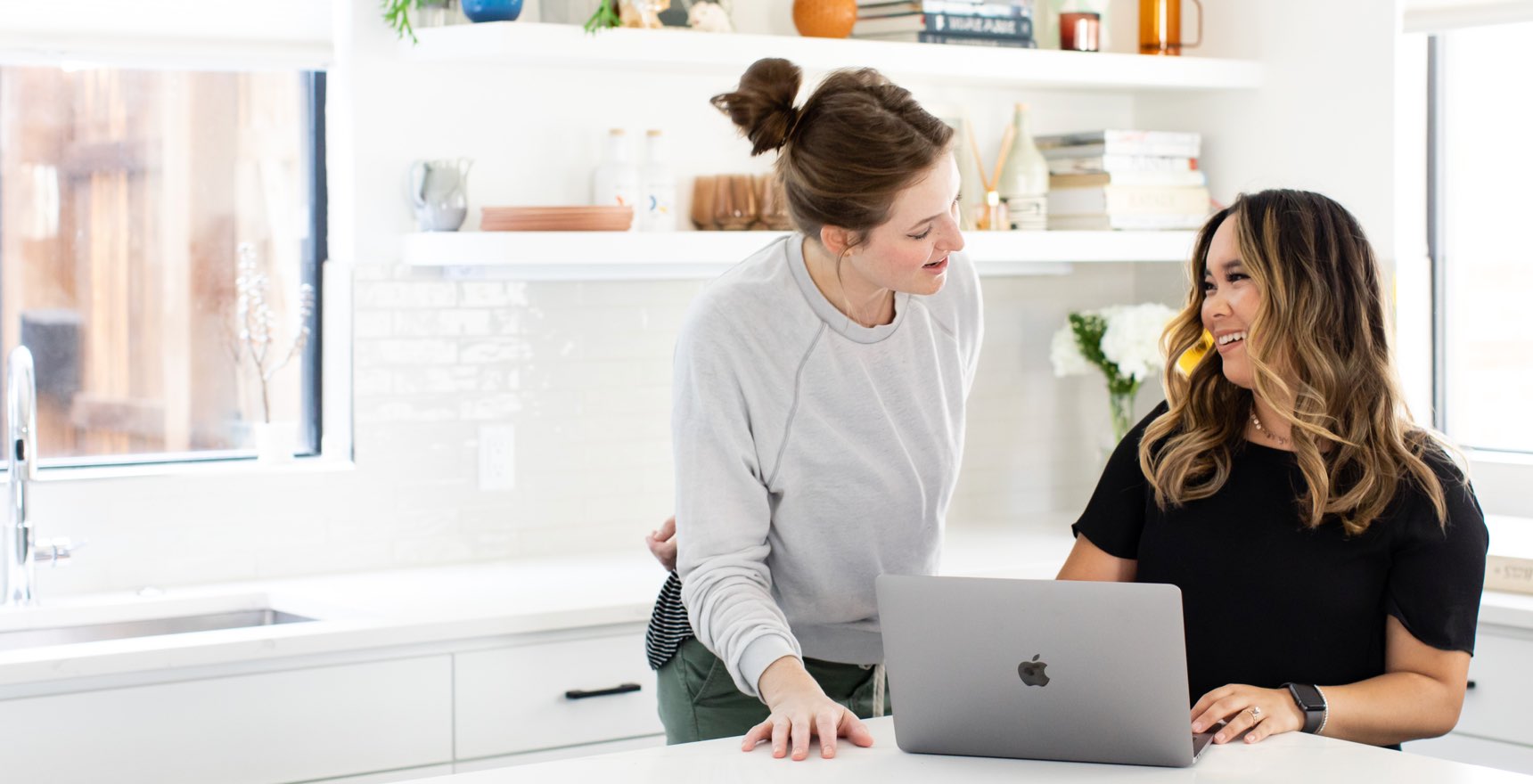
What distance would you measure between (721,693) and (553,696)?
73 cm

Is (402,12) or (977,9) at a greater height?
(977,9)

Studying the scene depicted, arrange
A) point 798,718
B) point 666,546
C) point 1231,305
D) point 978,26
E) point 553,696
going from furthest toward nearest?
point 978,26 < point 553,696 < point 666,546 < point 1231,305 < point 798,718

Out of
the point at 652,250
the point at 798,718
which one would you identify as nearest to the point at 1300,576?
the point at 798,718

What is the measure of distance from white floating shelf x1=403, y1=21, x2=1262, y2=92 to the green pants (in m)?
1.41

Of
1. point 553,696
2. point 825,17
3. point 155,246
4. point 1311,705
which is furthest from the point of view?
point 825,17

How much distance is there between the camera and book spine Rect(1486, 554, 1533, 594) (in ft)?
9.21

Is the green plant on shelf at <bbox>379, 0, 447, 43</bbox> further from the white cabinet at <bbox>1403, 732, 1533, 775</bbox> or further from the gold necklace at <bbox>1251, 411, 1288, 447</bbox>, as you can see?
the white cabinet at <bbox>1403, 732, 1533, 775</bbox>

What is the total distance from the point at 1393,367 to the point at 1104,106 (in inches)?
81.1

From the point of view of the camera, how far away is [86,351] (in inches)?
123

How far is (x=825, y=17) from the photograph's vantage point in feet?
11.1

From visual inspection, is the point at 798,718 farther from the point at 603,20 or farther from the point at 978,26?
the point at 978,26

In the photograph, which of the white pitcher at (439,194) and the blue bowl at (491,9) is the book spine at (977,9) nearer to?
the blue bowl at (491,9)

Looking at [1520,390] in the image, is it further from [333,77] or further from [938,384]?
[333,77]

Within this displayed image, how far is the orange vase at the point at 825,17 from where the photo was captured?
11.1ft
